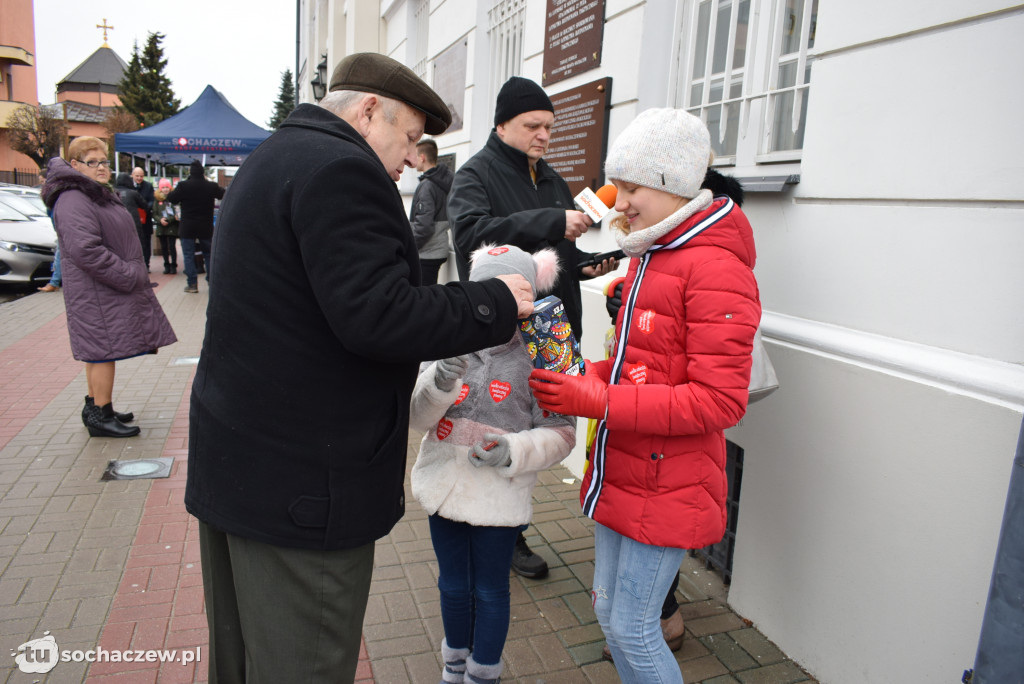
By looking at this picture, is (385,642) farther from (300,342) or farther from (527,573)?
(300,342)

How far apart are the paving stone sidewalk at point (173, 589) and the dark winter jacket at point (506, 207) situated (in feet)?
4.18

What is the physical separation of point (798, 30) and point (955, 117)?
3.62ft

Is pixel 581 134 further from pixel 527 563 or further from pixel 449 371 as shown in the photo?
pixel 449 371

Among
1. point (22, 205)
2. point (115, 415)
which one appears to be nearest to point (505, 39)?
point (115, 415)

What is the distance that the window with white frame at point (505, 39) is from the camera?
226 inches

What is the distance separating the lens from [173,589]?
123 inches

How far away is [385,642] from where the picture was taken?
2801 mm

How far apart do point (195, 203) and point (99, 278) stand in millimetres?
7975

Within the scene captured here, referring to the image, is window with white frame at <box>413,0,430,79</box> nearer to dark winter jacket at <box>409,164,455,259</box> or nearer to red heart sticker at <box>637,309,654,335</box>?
dark winter jacket at <box>409,164,455,259</box>

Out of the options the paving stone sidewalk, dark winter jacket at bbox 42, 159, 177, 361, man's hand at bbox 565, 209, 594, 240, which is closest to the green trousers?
the paving stone sidewalk

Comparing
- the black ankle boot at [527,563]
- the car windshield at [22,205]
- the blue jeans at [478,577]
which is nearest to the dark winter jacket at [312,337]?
the blue jeans at [478,577]

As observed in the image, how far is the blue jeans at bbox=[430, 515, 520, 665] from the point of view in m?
2.22

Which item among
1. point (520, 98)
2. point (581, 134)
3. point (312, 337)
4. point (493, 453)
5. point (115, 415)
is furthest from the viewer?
point (115, 415)

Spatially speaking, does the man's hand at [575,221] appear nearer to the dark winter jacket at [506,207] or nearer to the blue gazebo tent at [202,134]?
the dark winter jacket at [506,207]
